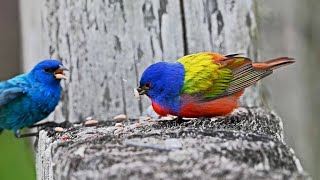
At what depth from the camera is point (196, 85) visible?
421cm

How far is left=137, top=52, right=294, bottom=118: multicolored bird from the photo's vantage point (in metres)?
4.16

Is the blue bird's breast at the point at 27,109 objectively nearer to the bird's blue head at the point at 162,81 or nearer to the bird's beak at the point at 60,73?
the bird's beak at the point at 60,73

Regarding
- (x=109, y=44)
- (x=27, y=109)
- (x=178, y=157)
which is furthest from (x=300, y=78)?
(x=178, y=157)

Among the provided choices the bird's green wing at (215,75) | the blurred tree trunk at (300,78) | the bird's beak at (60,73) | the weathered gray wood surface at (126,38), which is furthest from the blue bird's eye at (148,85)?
the blurred tree trunk at (300,78)

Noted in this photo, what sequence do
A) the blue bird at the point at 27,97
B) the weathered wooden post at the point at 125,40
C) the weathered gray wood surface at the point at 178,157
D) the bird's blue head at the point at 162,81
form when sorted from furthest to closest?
the blue bird at the point at 27,97 → the weathered wooden post at the point at 125,40 → the bird's blue head at the point at 162,81 → the weathered gray wood surface at the point at 178,157

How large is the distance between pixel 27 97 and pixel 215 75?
5.63 feet

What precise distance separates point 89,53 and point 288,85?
155cm

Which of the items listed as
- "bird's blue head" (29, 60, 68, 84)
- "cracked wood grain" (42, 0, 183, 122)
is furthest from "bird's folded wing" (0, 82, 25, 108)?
"cracked wood grain" (42, 0, 183, 122)

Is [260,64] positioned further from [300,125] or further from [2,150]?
[2,150]

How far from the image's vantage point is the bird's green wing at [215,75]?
13.9 ft

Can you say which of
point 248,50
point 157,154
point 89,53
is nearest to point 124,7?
point 89,53

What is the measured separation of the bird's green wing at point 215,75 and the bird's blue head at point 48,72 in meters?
0.93

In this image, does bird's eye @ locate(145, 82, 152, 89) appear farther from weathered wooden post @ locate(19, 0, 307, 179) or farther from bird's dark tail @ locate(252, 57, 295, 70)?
bird's dark tail @ locate(252, 57, 295, 70)

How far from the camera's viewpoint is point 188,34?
4738mm
